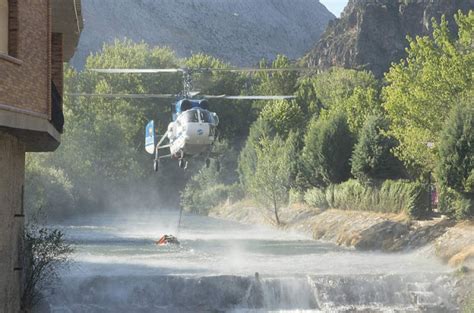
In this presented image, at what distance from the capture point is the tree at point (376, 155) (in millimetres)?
48531

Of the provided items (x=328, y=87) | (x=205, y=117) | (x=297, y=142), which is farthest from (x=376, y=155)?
(x=328, y=87)

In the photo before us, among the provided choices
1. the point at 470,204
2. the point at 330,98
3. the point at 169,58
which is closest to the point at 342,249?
the point at 470,204

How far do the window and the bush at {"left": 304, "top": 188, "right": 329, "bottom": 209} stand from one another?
134 feet

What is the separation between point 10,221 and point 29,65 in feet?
13.6

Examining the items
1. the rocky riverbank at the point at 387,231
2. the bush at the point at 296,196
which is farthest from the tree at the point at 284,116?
the rocky riverbank at the point at 387,231

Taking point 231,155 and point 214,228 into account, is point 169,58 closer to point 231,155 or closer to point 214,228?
point 231,155

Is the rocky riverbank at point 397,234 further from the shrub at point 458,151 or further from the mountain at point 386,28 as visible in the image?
the mountain at point 386,28

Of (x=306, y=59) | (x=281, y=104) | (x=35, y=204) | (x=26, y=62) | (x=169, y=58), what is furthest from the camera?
(x=306, y=59)

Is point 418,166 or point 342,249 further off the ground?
point 418,166

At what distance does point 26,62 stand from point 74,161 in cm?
5933

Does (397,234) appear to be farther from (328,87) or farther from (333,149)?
(328,87)

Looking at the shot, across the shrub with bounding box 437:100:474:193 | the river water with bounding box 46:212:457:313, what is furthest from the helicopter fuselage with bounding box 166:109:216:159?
the shrub with bounding box 437:100:474:193

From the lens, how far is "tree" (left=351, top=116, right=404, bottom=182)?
4853 cm

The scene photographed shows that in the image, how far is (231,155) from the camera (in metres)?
86.2
